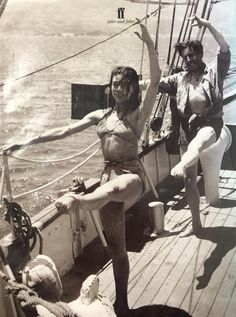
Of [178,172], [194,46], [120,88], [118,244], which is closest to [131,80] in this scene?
[120,88]

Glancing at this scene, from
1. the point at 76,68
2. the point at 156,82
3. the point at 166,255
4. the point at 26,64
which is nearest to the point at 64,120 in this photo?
the point at 76,68

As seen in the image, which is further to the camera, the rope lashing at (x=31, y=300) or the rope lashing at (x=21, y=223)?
the rope lashing at (x=21, y=223)

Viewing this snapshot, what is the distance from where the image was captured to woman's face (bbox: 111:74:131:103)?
161 cm

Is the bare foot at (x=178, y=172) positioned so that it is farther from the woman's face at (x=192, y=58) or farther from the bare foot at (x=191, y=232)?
the bare foot at (x=191, y=232)

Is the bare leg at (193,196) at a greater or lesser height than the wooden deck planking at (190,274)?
greater

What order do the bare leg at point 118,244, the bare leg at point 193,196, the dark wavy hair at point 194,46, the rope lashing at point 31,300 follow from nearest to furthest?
the rope lashing at point 31,300 < the bare leg at point 118,244 < the dark wavy hair at point 194,46 < the bare leg at point 193,196

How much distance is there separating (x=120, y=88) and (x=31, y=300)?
0.82 meters

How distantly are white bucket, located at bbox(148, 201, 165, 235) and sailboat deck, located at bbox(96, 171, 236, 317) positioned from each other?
0.05 metres

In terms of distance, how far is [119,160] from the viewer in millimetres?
1699

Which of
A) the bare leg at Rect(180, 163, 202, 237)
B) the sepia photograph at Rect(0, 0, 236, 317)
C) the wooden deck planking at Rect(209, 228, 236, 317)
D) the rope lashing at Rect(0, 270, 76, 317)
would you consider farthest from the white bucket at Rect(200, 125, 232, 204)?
the rope lashing at Rect(0, 270, 76, 317)

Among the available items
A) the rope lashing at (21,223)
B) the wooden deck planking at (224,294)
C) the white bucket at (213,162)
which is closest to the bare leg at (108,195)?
the rope lashing at (21,223)

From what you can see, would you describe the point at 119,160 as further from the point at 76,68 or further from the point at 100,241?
the point at 76,68

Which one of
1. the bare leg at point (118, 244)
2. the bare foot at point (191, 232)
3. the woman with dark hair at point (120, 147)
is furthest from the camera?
the bare foot at point (191, 232)

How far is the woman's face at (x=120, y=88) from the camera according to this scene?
161cm
